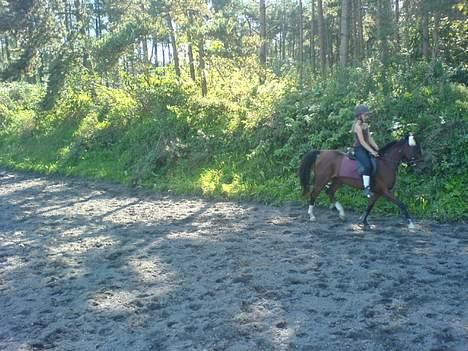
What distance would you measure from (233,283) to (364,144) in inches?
152

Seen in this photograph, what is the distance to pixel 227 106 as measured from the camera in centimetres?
1570

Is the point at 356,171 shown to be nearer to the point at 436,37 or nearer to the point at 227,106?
the point at 227,106

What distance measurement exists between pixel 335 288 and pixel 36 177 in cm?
1479

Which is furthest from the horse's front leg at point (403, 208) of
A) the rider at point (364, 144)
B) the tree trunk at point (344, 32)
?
the tree trunk at point (344, 32)

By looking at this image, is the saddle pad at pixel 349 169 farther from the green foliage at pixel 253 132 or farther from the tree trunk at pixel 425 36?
the tree trunk at pixel 425 36

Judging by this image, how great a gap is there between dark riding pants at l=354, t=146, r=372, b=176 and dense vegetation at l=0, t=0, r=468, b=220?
59.5 inches

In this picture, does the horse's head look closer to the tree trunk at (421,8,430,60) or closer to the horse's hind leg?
the horse's hind leg

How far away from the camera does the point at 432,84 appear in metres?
12.1

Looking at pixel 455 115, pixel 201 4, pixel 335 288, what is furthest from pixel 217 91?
pixel 335 288

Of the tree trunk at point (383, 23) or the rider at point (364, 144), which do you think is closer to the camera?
the rider at point (364, 144)

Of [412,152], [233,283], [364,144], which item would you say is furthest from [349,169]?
[233,283]

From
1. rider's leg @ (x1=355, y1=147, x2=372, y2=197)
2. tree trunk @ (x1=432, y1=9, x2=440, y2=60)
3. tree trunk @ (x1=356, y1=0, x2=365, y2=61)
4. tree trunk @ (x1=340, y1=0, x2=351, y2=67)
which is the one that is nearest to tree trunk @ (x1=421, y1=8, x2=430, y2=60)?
tree trunk @ (x1=432, y1=9, x2=440, y2=60)

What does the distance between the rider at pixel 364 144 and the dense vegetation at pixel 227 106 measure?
1.47m

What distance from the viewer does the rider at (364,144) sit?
8375mm
